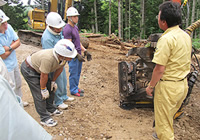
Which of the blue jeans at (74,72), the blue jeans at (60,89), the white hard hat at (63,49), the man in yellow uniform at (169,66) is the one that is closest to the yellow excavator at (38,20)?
the blue jeans at (74,72)

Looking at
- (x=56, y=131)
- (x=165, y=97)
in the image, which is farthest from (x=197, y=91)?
(x=56, y=131)

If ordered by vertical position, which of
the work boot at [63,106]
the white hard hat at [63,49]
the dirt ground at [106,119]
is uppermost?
the white hard hat at [63,49]

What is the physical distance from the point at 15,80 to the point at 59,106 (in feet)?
3.54

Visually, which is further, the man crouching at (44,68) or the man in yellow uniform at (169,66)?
the man crouching at (44,68)

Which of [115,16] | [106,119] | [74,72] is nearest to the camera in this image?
[106,119]

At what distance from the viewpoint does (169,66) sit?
2.41 meters

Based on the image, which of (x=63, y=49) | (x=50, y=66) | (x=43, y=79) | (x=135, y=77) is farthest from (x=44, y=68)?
(x=135, y=77)

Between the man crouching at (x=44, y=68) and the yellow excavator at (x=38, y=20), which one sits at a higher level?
the yellow excavator at (x=38, y=20)

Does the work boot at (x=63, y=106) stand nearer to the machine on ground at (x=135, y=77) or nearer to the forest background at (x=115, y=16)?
the machine on ground at (x=135, y=77)

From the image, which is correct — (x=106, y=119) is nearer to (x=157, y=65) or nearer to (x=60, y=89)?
(x=60, y=89)

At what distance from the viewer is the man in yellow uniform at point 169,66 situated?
2285mm

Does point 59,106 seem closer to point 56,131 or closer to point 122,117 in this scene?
point 56,131

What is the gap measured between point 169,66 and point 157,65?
190 mm

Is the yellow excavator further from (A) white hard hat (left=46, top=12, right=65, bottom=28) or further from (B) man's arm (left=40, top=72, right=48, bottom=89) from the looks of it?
(B) man's arm (left=40, top=72, right=48, bottom=89)
